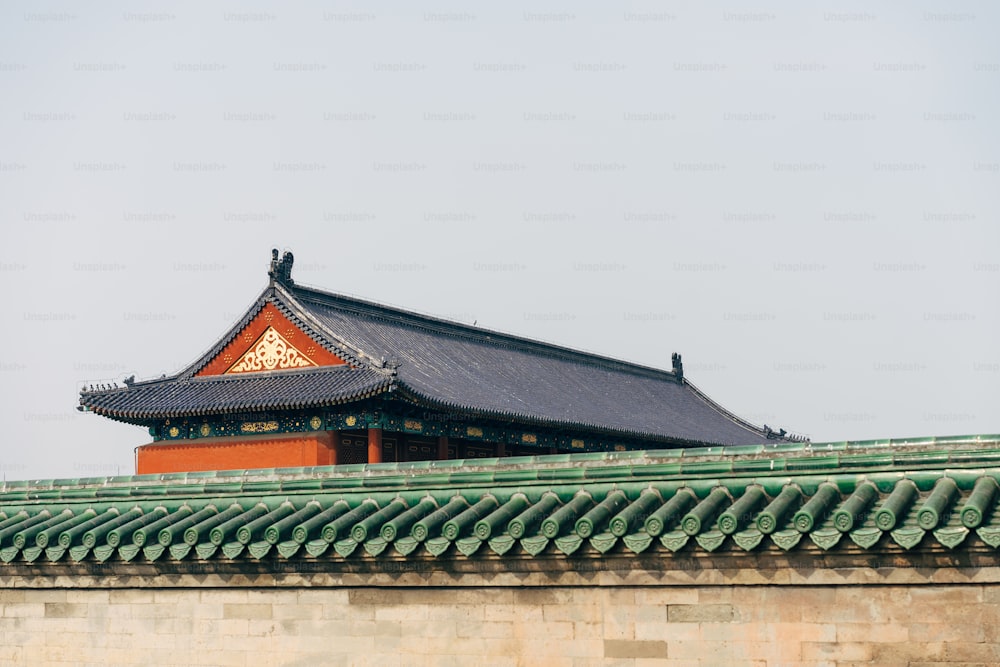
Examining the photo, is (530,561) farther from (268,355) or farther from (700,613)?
(268,355)

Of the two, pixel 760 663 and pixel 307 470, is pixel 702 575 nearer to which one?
pixel 760 663

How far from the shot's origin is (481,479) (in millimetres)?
11773

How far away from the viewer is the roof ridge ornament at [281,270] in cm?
3219

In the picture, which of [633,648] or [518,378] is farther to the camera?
[518,378]

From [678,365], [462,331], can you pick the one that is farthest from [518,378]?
[678,365]

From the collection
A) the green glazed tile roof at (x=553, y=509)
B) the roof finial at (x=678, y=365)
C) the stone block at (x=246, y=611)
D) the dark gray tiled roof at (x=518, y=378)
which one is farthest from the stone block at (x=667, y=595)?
the roof finial at (x=678, y=365)

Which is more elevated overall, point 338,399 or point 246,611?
point 338,399

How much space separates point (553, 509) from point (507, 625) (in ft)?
3.51

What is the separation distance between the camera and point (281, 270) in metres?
32.3

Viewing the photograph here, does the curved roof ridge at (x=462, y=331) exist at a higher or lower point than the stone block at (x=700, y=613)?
higher

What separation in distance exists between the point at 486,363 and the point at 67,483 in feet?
78.7

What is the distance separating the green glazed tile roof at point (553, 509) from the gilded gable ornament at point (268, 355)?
18.2 m

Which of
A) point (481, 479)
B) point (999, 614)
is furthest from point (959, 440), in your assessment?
point (481, 479)

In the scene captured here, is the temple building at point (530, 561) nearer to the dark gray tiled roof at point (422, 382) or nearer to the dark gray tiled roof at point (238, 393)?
the dark gray tiled roof at point (238, 393)
